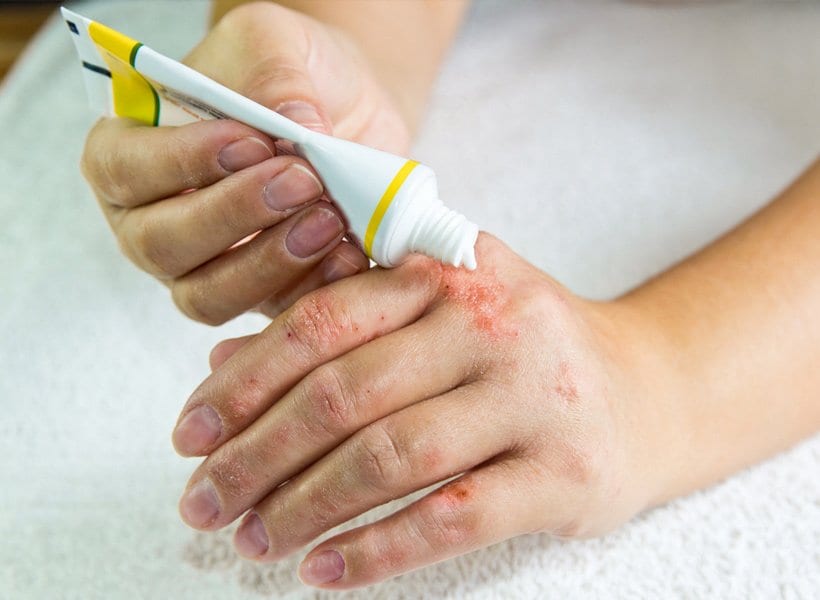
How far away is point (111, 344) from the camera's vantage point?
685mm

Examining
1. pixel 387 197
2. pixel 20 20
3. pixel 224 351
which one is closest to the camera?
pixel 387 197

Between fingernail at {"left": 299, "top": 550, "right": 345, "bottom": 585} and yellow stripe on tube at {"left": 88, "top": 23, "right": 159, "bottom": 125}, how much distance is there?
0.30m

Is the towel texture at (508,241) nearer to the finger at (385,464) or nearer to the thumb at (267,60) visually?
the finger at (385,464)

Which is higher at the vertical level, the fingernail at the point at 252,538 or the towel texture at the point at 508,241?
the fingernail at the point at 252,538

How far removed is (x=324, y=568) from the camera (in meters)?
0.46

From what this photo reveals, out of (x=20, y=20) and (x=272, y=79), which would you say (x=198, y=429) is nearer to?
(x=272, y=79)

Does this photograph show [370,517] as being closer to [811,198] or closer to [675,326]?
[675,326]

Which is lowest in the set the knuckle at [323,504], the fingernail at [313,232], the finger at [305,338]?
the knuckle at [323,504]

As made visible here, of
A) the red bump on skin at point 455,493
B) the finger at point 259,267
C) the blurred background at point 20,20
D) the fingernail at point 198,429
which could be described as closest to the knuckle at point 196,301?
the finger at point 259,267

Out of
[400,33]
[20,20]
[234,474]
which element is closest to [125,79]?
[234,474]

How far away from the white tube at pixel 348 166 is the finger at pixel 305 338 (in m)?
0.03

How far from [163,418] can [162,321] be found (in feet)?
0.35

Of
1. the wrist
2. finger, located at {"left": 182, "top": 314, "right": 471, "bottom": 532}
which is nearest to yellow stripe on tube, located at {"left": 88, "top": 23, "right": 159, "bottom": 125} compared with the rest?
finger, located at {"left": 182, "top": 314, "right": 471, "bottom": 532}

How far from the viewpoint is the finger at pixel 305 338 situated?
1.55 ft
